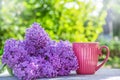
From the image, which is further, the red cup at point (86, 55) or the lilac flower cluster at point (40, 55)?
the red cup at point (86, 55)

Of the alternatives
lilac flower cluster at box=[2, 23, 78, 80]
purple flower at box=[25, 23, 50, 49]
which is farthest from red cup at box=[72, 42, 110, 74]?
purple flower at box=[25, 23, 50, 49]

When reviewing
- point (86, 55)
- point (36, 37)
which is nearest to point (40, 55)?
point (36, 37)

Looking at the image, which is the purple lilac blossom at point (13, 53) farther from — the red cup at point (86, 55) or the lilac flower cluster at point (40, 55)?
the red cup at point (86, 55)

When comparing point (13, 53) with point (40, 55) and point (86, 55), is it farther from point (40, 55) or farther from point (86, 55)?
point (86, 55)

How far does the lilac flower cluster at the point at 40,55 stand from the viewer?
1668 millimetres

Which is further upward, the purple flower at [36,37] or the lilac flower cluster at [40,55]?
the purple flower at [36,37]

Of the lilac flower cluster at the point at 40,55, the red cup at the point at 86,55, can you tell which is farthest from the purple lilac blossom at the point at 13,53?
the red cup at the point at 86,55

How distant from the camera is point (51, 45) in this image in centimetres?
176

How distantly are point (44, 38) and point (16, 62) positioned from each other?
176mm

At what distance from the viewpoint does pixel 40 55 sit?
1.72 m

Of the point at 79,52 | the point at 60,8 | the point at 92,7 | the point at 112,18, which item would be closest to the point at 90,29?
the point at 92,7

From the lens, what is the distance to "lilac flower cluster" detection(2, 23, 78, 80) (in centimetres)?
167

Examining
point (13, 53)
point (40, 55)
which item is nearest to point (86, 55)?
point (40, 55)

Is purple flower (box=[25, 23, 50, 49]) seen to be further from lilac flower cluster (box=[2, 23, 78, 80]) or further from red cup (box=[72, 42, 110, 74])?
red cup (box=[72, 42, 110, 74])
